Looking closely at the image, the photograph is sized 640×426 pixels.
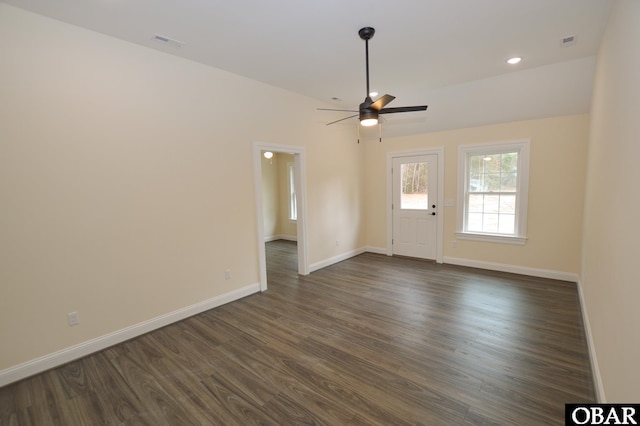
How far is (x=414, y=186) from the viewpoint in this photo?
5.88 meters

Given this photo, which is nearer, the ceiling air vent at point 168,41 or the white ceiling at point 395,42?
the white ceiling at point 395,42

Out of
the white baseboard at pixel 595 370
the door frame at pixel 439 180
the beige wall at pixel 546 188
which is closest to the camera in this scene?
the white baseboard at pixel 595 370

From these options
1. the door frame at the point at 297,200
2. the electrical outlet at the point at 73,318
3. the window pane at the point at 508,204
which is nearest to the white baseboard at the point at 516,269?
the window pane at the point at 508,204

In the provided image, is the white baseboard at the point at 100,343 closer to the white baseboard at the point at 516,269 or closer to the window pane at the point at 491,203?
the white baseboard at the point at 516,269

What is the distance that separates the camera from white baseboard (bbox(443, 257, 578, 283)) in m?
4.46

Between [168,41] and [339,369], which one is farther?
[168,41]

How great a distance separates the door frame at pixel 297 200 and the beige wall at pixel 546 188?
2752mm

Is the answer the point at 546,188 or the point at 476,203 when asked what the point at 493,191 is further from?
the point at 546,188

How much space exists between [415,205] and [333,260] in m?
2.05

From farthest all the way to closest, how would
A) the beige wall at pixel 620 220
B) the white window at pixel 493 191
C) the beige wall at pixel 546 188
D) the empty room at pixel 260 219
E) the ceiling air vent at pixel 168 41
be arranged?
the white window at pixel 493 191
the beige wall at pixel 546 188
the ceiling air vent at pixel 168 41
the empty room at pixel 260 219
the beige wall at pixel 620 220

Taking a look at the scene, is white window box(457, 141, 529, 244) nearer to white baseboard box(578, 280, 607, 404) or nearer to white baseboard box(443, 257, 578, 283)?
white baseboard box(443, 257, 578, 283)

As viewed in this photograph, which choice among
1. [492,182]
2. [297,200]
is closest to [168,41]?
[297,200]

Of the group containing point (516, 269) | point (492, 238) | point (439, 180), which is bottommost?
point (516, 269)

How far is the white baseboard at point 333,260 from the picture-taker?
206 inches
